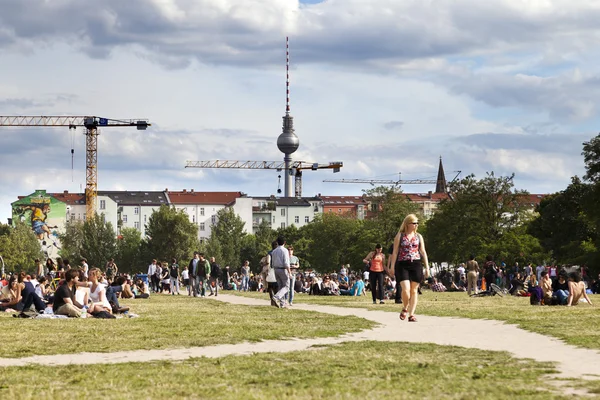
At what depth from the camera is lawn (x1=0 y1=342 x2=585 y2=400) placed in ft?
31.2

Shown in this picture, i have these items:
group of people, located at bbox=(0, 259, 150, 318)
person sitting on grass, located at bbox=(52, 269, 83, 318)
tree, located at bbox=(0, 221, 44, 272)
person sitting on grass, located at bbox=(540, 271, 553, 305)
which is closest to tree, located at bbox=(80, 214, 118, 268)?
tree, located at bbox=(0, 221, 44, 272)

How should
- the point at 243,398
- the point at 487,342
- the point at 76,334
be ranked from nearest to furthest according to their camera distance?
the point at 243,398 < the point at 487,342 < the point at 76,334

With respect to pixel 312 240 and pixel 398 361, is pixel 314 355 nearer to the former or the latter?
pixel 398 361

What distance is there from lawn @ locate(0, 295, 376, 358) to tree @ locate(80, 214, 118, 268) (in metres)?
115

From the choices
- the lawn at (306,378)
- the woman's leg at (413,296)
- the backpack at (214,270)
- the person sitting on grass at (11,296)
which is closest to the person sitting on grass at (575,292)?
the woman's leg at (413,296)

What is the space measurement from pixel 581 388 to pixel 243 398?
3.03 m

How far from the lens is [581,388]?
9.71 metres

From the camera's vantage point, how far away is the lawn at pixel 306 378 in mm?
9516

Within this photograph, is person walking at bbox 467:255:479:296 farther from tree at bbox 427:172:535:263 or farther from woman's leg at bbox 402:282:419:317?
tree at bbox 427:172:535:263

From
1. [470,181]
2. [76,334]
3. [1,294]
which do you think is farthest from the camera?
[470,181]

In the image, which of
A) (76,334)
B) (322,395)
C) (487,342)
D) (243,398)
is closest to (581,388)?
(322,395)

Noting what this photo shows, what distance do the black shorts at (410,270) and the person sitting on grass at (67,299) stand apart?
791 centimetres

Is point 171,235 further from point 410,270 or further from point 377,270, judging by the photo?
point 410,270

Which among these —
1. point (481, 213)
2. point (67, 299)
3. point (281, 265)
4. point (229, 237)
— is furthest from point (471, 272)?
point (229, 237)
